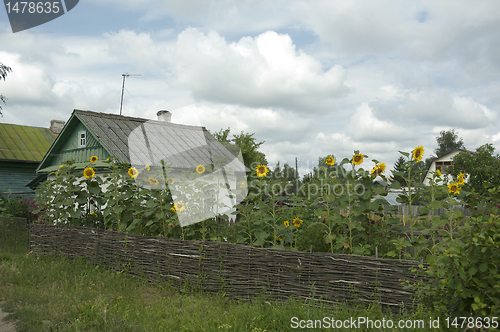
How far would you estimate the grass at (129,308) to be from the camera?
361 cm

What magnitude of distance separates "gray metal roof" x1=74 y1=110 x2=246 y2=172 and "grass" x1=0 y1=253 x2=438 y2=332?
8.93 meters

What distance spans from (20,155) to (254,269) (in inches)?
980

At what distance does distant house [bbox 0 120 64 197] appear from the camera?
910 inches

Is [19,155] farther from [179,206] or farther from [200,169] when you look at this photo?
[200,169]

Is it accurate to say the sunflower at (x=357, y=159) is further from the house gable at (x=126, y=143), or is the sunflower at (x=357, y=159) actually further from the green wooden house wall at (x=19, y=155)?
the green wooden house wall at (x=19, y=155)

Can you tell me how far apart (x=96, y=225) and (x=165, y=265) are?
268 centimetres

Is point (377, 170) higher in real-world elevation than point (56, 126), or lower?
lower

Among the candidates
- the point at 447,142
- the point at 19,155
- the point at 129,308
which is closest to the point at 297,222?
the point at 129,308

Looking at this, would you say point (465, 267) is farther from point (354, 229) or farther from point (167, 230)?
point (167, 230)

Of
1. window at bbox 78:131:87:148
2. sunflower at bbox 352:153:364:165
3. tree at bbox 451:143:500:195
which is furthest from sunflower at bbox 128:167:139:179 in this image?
tree at bbox 451:143:500:195

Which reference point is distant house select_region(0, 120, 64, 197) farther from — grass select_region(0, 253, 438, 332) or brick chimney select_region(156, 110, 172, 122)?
grass select_region(0, 253, 438, 332)

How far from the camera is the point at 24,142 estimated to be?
1009 inches

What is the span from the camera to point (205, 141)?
19906 mm

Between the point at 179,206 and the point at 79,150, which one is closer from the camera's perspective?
the point at 179,206
